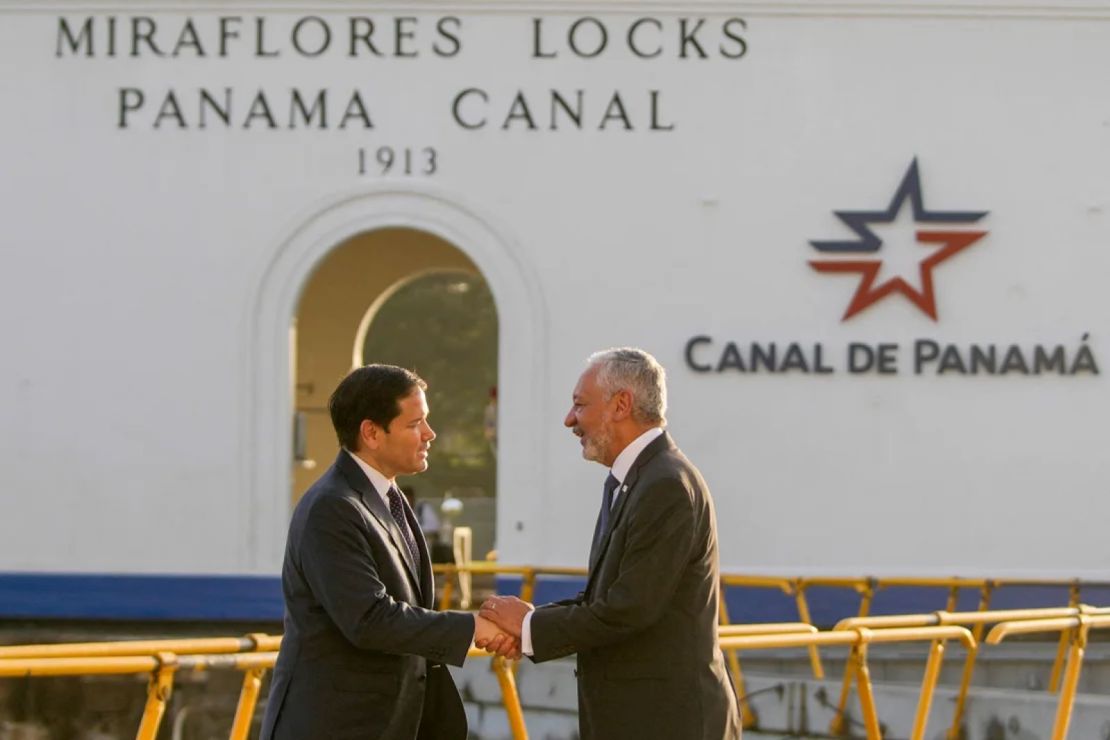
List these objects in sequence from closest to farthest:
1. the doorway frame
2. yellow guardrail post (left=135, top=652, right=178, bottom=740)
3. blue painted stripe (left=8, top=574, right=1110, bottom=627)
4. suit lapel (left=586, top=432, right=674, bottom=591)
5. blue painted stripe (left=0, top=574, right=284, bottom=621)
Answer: suit lapel (left=586, top=432, right=674, bottom=591) < yellow guardrail post (left=135, top=652, right=178, bottom=740) < blue painted stripe (left=8, top=574, right=1110, bottom=627) < blue painted stripe (left=0, top=574, right=284, bottom=621) < the doorway frame

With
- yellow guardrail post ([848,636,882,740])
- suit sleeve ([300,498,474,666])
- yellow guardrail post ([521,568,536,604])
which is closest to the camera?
suit sleeve ([300,498,474,666])

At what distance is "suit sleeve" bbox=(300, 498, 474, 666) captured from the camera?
541cm

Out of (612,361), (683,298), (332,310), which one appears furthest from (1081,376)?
(612,361)

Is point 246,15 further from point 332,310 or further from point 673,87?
point 332,310

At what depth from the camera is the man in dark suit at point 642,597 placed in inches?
215

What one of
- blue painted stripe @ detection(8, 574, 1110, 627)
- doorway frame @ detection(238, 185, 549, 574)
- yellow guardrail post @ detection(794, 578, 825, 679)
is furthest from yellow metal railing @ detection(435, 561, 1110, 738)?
doorway frame @ detection(238, 185, 549, 574)

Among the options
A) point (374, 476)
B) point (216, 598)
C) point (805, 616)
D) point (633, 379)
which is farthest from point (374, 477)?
point (216, 598)

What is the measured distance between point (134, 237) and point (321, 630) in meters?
9.61

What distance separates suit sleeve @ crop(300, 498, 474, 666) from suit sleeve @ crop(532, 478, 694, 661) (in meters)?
0.36

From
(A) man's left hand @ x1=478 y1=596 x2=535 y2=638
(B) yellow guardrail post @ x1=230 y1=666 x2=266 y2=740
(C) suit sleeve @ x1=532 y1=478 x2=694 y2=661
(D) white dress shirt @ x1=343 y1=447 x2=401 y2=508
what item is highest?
(D) white dress shirt @ x1=343 y1=447 x2=401 y2=508

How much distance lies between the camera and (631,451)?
572 centimetres

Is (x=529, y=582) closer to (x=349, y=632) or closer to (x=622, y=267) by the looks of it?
(x=622, y=267)

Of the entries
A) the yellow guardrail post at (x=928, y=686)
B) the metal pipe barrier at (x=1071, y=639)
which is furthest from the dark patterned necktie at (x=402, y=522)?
the metal pipe barrier at (x=1071, y=639)

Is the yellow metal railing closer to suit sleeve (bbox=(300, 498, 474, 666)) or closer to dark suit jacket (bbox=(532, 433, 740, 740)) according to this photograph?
dark suit jacket (bbox=(532, 433, 740, 740))
